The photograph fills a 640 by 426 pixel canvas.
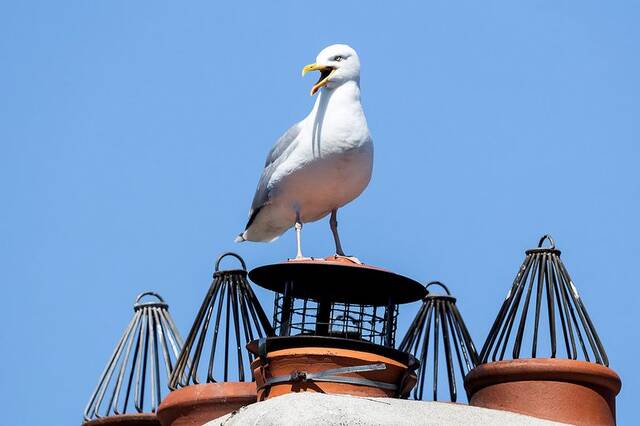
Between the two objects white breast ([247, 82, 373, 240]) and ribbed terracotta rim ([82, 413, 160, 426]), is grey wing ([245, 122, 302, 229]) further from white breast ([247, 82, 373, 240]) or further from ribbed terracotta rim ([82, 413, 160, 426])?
ribbed terracotta rim ([82, 413, 160, 426])

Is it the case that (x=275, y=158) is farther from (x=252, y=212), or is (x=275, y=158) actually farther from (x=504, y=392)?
(x=504, y=392)

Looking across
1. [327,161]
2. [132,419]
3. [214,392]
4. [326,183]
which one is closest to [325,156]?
[327,161]

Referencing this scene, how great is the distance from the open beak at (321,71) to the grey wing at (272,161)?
0.53m

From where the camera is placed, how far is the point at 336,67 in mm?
19172

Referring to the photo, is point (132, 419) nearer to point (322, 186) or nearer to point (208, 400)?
point (208, 400)

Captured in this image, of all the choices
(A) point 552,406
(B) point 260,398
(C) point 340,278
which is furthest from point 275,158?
(A) point 552,406

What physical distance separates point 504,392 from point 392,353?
159 cm

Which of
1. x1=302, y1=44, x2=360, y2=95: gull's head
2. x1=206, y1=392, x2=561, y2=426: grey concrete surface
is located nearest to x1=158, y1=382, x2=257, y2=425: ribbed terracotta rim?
x1=206, y1=392, x2=561, y2=426: grey concrete surface

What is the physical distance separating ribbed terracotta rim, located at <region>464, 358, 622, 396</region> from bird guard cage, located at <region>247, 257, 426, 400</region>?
114cm

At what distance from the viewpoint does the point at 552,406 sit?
18.1 m

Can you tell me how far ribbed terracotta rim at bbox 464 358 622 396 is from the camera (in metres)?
18.2

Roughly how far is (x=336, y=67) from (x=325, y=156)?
1.21 m

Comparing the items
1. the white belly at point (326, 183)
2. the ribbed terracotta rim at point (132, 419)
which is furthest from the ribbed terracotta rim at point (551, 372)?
the ribbed terracotta rim at point (132, 419)

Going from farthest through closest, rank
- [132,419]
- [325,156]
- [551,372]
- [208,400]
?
1. [132,419]
2. [208,400]
3. [325,156]
4. [551,372]
